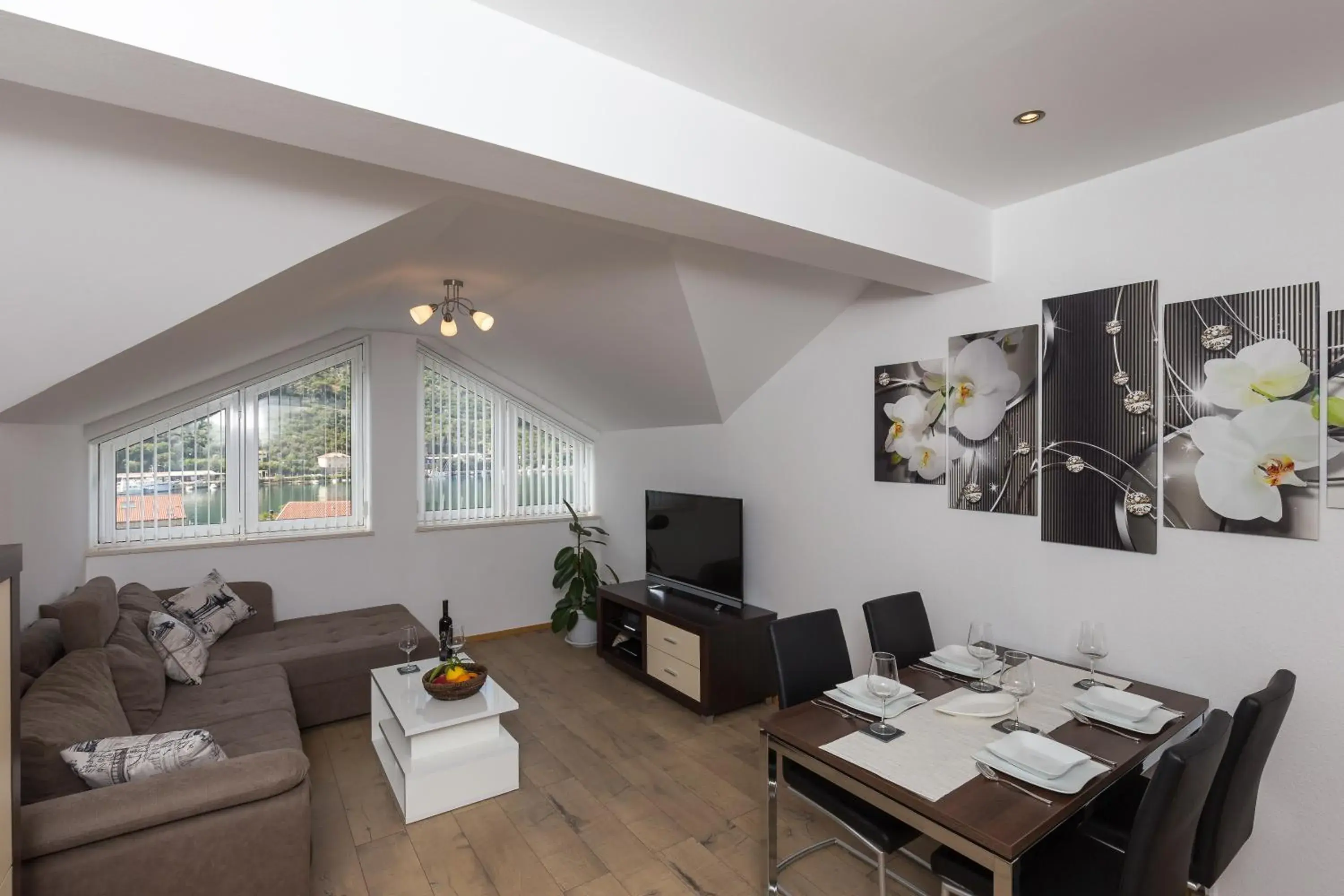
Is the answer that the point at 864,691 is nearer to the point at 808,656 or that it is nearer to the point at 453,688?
the point at 808,656

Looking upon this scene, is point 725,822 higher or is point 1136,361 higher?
point 1136,361

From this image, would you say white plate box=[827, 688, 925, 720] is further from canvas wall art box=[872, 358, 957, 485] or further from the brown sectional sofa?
the brown sectional sofa

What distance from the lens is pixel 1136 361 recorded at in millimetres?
2461

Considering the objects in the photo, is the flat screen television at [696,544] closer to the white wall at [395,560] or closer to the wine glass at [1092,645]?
the white wall at [395,560]

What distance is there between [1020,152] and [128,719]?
168 inches

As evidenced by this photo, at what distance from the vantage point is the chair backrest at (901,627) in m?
2.77

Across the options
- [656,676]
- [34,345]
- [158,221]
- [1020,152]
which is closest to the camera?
[158,221]

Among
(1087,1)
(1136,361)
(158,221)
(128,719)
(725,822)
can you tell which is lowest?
(725,822)

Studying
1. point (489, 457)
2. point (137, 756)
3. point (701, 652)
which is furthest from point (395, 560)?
point (137, 756)

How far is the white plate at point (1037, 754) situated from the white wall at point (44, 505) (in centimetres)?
351

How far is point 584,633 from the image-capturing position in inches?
209

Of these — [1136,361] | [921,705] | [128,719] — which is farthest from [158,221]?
[1136,361]

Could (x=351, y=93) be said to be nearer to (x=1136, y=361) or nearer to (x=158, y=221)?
(x=158, y=221)

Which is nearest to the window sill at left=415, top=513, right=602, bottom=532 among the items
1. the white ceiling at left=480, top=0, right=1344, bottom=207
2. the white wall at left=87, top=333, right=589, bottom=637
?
the white wall at left=87, top=333, right=589, bottom=637
